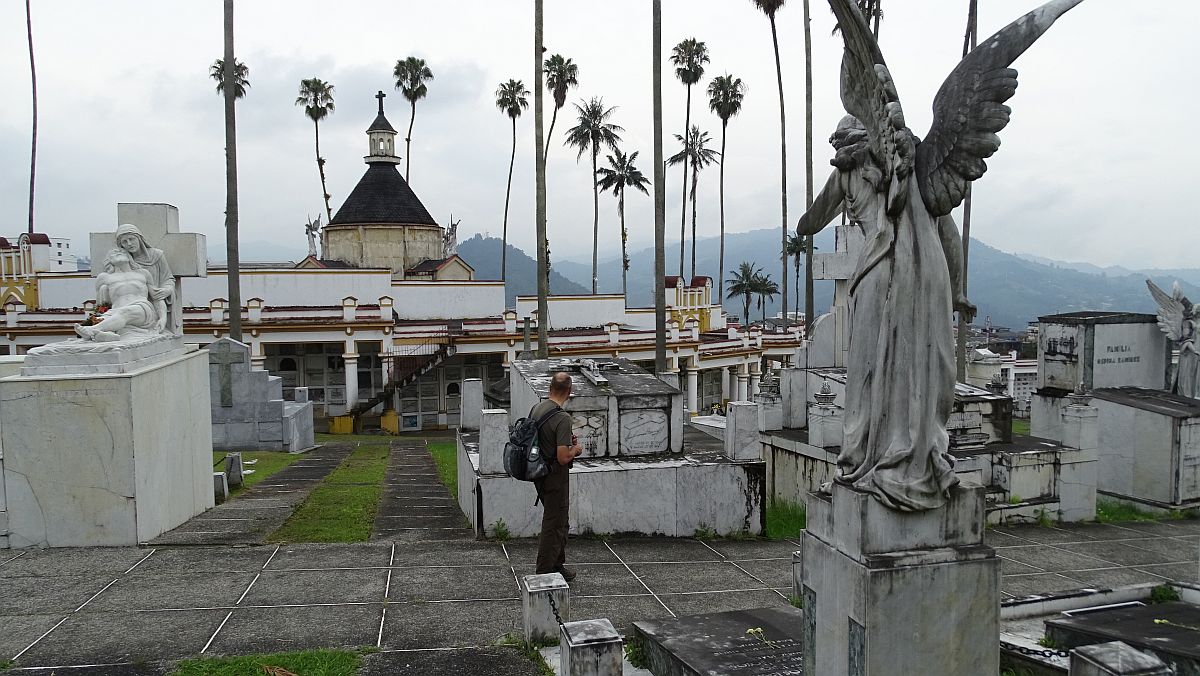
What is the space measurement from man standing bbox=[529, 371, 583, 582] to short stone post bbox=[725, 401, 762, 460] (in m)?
3.35

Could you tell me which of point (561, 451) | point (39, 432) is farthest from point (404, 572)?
point (39, 432)

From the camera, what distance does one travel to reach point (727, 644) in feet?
15.9

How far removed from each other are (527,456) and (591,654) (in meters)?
2.00

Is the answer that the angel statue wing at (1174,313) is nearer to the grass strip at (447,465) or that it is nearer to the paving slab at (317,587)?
the grass strip at (447,465)

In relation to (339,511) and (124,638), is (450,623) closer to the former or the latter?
(124,638)

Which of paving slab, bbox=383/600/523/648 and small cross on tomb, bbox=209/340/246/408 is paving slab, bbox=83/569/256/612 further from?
small cross on tomb, bbox=209/340/246/408

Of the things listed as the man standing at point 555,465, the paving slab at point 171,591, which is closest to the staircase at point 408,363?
the paving slab at point 171,591

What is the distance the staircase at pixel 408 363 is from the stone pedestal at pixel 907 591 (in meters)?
26.2

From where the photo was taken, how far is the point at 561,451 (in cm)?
605

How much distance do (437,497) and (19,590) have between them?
5061mm

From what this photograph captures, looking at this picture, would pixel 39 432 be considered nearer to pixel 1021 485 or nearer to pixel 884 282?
→ pixel 884 282

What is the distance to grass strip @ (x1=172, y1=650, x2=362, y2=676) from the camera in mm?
4875

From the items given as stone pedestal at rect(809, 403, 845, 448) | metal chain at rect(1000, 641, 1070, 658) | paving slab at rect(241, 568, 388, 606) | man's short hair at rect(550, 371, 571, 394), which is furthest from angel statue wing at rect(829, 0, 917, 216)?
stone pedestal at rect(809, 403, 845, 448)

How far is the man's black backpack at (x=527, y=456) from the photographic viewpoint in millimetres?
6102
